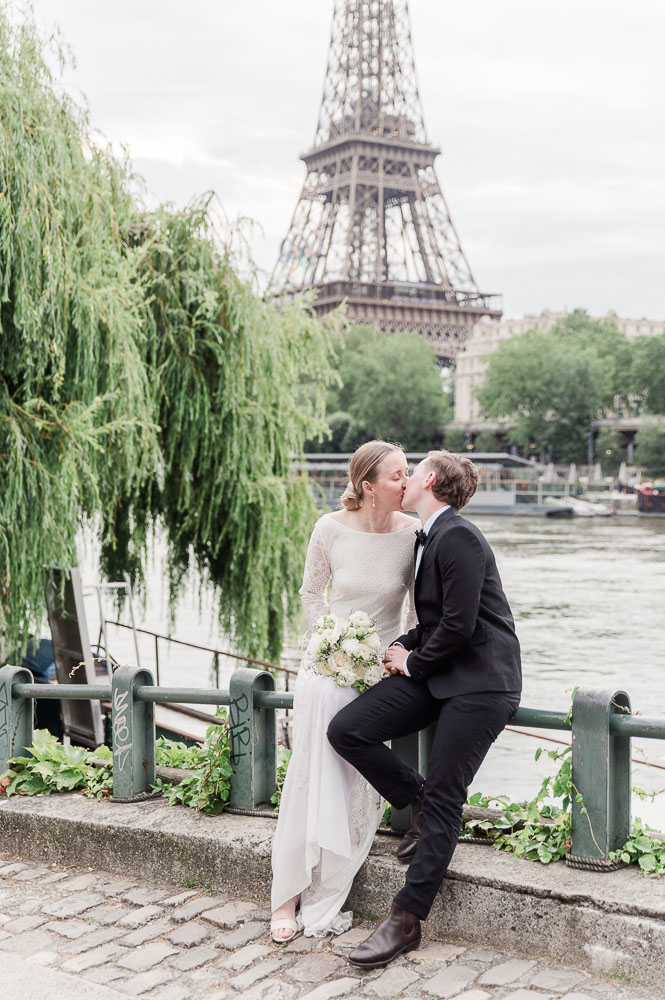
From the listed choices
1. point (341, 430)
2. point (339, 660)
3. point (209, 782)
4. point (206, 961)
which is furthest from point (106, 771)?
point (341, 430)

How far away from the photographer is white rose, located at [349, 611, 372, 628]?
3.84 m

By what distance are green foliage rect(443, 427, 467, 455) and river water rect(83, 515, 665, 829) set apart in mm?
40063

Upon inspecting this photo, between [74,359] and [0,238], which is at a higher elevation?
[0,238]

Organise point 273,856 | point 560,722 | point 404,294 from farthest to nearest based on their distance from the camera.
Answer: point 404,294 → point 273,856 → point 560,722

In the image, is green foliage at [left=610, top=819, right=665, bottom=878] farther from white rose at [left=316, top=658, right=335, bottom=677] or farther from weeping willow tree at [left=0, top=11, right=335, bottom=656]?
weeping willow tree at [left=0, top=11, right=335, bottom=656]

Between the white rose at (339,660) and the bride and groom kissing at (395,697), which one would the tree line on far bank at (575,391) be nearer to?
the bride and groom kissing at (395,697)

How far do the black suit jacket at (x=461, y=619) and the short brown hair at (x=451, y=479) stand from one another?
6cm

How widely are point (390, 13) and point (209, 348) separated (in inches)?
3360

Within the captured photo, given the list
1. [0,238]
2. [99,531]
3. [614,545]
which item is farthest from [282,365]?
[614,545]

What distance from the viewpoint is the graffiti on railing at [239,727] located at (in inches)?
178

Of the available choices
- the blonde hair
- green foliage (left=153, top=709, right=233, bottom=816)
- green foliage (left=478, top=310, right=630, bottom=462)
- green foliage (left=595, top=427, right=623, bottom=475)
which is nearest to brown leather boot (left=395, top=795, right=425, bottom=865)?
green foliage (left=153, top=709, right=233, bottom=816)

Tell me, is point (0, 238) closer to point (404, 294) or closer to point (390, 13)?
point (404, 294)

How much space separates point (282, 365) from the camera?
10.9 metres

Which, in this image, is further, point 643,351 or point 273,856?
point 643,351
